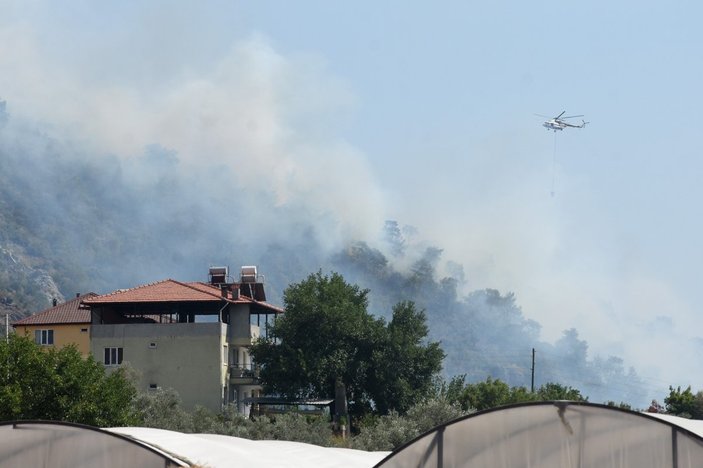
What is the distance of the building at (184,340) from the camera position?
9250 centimetres

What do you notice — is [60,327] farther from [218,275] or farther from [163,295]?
[218,275]

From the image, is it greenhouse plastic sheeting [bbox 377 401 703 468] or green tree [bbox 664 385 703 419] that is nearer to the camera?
greenhouse plastic sheeting [bbox 377 401 703 468]

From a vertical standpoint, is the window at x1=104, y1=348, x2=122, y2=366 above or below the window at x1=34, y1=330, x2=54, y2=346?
below

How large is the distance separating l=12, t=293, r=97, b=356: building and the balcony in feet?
35.6

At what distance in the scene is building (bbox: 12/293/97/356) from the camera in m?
99.6

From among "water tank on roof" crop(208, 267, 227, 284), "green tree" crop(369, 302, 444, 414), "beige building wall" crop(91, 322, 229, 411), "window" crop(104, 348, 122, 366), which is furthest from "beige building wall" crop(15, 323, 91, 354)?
"green tree" crop(369, 302, 444, 414)

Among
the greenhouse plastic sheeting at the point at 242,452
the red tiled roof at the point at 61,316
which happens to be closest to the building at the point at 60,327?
the red tiled roof at the point at 61,316

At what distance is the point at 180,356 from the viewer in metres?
92.8

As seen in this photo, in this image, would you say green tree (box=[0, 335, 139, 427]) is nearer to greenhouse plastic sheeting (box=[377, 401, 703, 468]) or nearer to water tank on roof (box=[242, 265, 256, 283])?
greenhouse plastic sheeting (box=[377, 401, 703, 468])

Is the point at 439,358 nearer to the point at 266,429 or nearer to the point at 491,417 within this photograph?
the point at 266,429

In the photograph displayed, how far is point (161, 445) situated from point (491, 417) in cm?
619

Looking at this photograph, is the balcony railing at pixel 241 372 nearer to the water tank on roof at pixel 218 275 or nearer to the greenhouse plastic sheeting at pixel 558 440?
the water tank on roof at pixel 218 275

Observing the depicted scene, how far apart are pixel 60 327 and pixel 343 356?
75.7ft

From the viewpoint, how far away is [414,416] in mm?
74312
